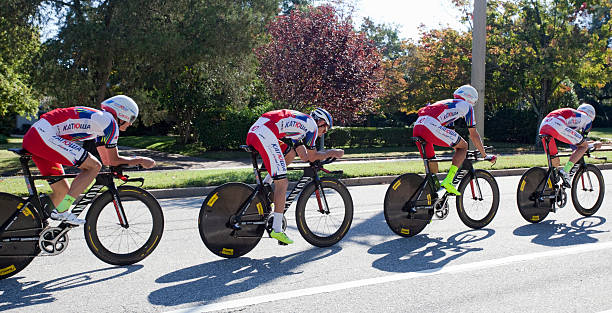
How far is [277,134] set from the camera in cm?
590

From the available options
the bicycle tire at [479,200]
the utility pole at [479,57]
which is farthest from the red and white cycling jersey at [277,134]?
the utility pole at [479,57]

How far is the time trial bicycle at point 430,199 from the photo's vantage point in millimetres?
6770

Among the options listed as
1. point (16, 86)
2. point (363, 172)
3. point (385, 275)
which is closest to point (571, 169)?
point (385, 275)

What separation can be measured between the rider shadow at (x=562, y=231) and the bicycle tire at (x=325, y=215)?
236 cm

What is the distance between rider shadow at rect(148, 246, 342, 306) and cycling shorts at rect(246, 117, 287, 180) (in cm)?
93

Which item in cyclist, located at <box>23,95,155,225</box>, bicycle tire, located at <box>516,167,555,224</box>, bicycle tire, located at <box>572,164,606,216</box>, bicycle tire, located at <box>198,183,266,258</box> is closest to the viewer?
cyclist, located at <box>23,95,155,225</box>

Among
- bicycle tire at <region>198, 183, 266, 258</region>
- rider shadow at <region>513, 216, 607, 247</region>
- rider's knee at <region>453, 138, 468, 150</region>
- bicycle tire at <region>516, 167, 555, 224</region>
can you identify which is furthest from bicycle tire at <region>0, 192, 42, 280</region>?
bicycle tire at <region>516, 167, 555, 224</region>

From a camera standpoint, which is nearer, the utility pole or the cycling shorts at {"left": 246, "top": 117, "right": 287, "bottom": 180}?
the cycling shorts at {"left": 246, "top": 117, "right": 287, "bottom": 180}

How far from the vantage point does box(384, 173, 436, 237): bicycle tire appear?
6738 millimetres

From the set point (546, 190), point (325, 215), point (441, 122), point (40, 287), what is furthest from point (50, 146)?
point (546, 190)

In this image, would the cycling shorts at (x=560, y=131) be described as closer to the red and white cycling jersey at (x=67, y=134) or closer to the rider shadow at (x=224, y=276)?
the rider shadow at (x=224, y=276)

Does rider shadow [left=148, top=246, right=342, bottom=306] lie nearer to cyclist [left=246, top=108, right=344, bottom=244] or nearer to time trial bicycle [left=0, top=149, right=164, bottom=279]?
cyclist [left=246, top=108, right=344, bottom=244]

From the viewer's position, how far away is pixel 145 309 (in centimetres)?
431

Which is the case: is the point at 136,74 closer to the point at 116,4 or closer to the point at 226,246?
the point at 116,4
